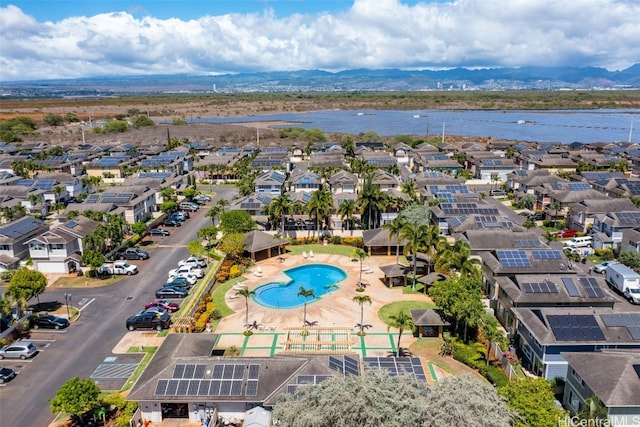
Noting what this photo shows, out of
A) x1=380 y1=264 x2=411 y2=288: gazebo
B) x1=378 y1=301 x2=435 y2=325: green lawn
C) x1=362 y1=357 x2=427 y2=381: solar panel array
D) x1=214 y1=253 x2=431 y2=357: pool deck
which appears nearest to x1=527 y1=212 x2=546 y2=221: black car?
x1=214 y1=253 x2=431 y2=357: pool deck

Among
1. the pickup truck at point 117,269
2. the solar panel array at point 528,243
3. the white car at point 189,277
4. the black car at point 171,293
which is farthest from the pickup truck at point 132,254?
the solar panel array at point 528,243

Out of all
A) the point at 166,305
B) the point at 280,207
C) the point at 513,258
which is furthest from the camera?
the point at 280,207

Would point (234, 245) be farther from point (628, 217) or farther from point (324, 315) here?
point (628, 217)

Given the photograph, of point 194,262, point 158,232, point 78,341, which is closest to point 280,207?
point 194,262

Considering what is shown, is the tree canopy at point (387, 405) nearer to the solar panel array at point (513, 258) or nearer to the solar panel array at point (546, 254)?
the solar panel array at point (513, 258)

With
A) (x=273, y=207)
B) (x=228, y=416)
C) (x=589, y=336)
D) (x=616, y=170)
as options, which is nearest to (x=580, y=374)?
(x=589, y=336)

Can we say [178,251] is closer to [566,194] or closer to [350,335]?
[350,335]
